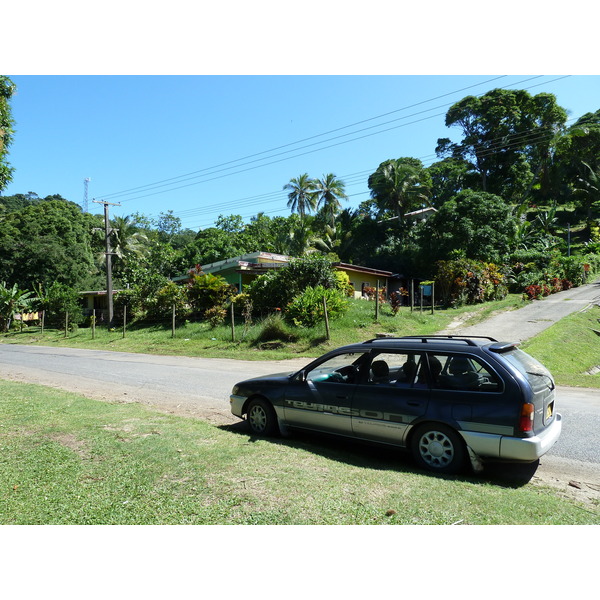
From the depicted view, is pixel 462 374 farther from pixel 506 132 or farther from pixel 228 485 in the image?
pixel 506 132

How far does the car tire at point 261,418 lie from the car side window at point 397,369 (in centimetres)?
159

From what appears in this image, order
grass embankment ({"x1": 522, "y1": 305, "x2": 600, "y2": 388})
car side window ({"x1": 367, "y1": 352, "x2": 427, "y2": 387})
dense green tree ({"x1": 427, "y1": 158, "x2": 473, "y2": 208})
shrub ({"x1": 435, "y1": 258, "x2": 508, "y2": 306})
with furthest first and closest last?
dense green tree ({"x1": 427, "y1": 158, "x2": 473, "y2": 208})
shrub ({"x1": 435, "y1": 258, "x2": 508, "y2": 306})
grass embankment ({"x1": 522, "y1": 305, "x2": 600, "y2": 388})
car side window ({"x1": 367, "y1": 352, "x2": 427, "y2": 387})

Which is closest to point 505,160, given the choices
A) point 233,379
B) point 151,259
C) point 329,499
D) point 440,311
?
point 440,311

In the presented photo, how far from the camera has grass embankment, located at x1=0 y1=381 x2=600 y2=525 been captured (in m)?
3.71

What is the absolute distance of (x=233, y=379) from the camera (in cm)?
1216

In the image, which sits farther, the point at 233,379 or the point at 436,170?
the point at 436,170

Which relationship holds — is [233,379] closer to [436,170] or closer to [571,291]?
[571,291]

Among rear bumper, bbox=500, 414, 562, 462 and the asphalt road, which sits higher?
rear bumper, bbox=500, 414, 562, 462

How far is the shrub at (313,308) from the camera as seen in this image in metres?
19.9

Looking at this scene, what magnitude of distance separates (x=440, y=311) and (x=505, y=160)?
82.3ft

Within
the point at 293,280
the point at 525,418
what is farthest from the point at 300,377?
the point at 293,280

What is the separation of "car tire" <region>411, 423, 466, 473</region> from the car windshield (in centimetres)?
100

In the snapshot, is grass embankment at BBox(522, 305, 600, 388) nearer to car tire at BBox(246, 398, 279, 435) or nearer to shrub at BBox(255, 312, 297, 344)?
car tire at BBox(246, 398, 279, 435)

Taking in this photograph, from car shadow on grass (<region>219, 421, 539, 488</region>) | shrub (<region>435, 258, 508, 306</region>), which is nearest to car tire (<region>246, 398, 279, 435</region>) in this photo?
car shadow on grass (<region>219, 421, 539, 488</region>)
